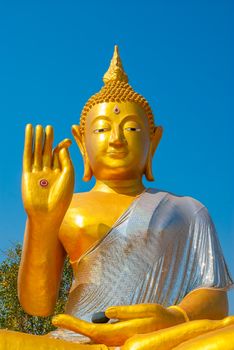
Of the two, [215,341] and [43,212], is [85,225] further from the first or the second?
[215,341]

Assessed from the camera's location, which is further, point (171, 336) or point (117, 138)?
point (117, 138)

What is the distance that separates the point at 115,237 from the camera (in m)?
4.58

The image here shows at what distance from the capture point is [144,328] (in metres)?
3.47

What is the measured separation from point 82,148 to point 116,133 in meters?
0.56

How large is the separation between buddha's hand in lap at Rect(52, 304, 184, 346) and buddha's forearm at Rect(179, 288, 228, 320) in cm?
41

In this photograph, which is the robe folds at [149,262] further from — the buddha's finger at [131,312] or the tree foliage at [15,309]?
the tree foliage at [15,309]

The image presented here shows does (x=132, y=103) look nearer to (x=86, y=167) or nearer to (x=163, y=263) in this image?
(x=86, y=167)

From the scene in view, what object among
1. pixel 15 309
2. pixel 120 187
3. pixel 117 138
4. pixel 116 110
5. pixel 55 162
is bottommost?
pixel 15 309

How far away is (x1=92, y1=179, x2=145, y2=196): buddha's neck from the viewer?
508 centimetres

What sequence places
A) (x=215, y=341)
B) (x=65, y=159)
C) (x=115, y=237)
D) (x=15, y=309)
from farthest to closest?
1. (x=15, y=309)
2. (x=115, y=237)
3. (x=65, y=159)
4. (x=215, y=341)

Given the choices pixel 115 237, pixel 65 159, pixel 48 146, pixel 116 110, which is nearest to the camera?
pixel 65 159

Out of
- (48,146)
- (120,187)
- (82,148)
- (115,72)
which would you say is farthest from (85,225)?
(115,72)

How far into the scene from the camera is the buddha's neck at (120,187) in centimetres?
508

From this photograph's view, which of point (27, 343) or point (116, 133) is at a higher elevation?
point (116, 133)
